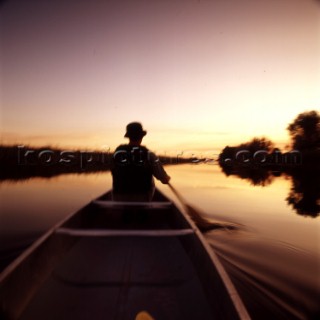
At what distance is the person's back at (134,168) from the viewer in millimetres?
4438

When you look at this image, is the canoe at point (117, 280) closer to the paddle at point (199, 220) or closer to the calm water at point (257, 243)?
the calm water at point (257, 243)

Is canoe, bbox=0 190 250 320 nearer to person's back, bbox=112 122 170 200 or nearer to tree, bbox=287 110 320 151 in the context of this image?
person's back, bbox=112 122 170 200

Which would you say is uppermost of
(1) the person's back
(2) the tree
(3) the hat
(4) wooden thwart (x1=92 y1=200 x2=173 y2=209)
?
(2) the tree

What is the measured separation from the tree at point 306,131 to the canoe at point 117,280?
56.4m

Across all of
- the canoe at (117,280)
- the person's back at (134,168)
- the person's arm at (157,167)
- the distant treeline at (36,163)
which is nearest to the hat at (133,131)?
the person's back at (134,168)

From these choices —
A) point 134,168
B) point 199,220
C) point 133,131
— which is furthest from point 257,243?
point 133,131

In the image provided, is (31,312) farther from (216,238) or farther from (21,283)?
(216,238)

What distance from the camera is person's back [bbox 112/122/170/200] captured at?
4.44 meters

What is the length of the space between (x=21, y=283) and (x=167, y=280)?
1296 mm

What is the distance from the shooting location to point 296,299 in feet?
11.2

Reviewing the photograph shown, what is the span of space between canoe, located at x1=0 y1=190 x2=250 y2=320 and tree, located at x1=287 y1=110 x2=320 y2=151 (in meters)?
56.4

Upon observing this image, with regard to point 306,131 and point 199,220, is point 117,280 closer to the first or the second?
point 199,220

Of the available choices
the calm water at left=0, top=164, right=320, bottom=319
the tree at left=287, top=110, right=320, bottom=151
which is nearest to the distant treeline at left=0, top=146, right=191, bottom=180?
the calm water at left=0, top=164, right=320, bottom=319

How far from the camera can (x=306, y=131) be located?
53.4 metres
